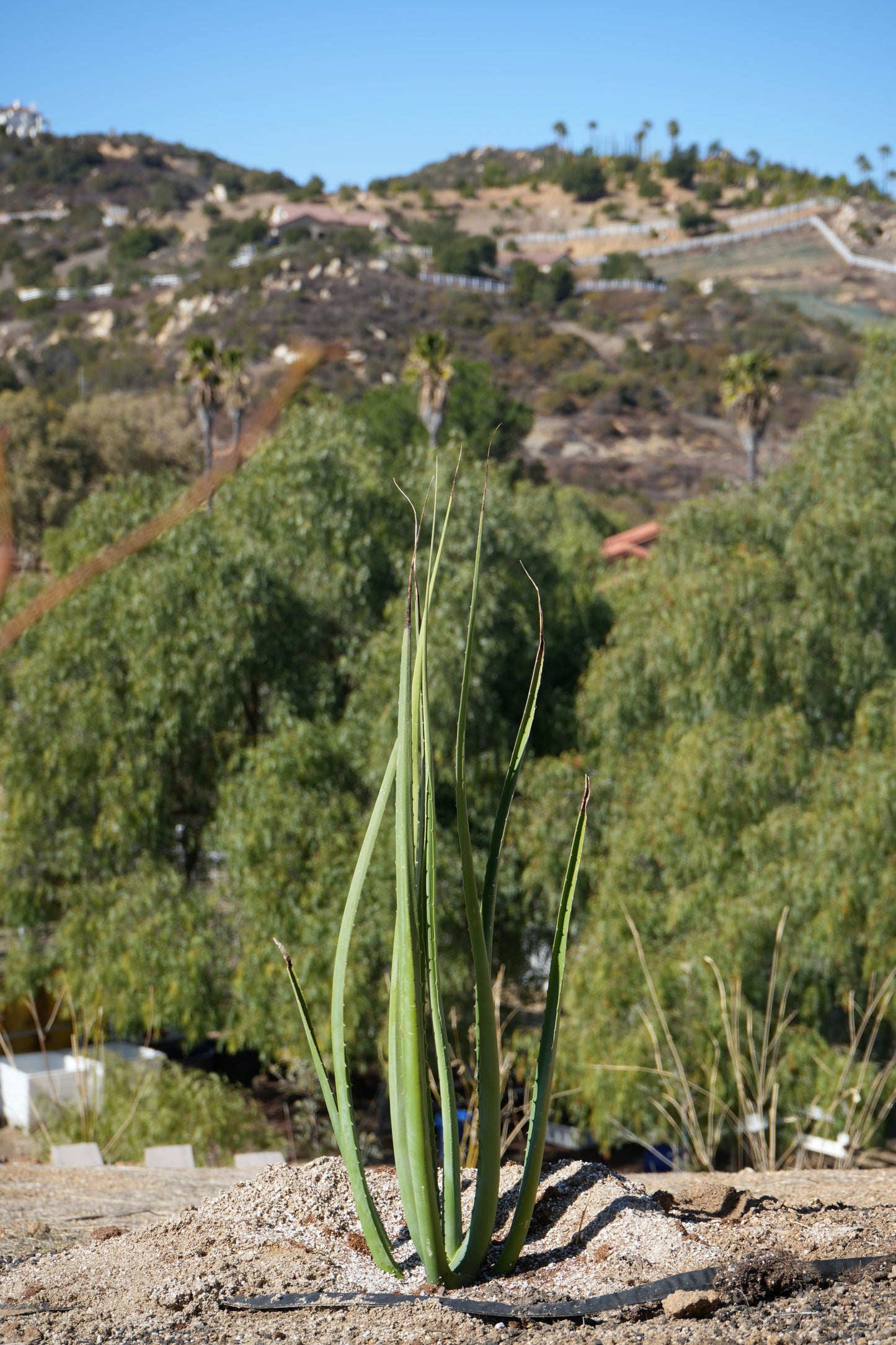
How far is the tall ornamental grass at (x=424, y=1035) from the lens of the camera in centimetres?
244

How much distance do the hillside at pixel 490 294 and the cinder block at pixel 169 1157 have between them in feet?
102

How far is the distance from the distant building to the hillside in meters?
10.2

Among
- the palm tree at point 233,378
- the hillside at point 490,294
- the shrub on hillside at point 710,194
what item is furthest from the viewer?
the shrub on hillside at point 710,194

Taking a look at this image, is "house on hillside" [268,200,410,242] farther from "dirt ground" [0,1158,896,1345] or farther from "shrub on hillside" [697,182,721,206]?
"dirt ground" [0,1158,896,1345]

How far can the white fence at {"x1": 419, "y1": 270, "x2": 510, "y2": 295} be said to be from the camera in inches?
2729

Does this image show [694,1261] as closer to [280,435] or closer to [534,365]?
[280,435]

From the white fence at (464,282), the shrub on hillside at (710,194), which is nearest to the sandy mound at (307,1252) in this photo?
the white fence at (464,282)

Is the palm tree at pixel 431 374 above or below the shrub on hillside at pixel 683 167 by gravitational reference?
below

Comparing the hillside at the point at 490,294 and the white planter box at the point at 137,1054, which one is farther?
the hillside at the point at 490,294

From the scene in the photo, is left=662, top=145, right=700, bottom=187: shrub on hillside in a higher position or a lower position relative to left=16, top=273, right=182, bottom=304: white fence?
higher

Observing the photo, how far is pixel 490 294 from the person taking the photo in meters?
68.6

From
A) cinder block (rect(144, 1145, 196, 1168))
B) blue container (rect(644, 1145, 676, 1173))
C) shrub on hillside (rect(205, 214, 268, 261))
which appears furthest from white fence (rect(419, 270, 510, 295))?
cinder block (rect(144, 1145, 196, 1168))

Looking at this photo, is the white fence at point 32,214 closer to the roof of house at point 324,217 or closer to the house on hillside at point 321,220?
the roof of house at point 324,217

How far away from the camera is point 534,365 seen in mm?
60375
